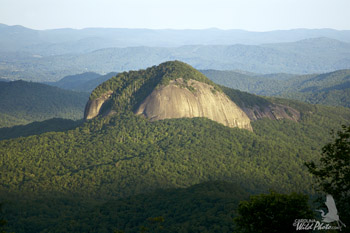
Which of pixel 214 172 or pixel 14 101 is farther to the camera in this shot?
pixel 14 101

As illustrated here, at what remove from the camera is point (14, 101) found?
194 metres

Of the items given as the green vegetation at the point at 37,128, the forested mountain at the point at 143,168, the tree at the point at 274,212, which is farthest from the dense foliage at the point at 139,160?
the tree at the point at 274,212

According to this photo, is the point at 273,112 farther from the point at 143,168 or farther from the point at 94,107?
the point at 143,168

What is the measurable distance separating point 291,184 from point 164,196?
95.5 feet

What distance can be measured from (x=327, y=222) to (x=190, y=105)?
3079 inches

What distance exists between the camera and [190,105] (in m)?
107

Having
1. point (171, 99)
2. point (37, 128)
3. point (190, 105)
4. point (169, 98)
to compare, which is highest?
point (169, 98)

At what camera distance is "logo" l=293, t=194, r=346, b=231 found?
1174 inches

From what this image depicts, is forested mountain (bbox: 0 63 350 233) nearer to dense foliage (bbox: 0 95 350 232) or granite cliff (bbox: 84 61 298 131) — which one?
dense foliage (bbox: 0 95 350 232)

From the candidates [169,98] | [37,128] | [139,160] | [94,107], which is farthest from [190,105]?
[37,128]

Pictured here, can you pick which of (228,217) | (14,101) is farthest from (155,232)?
(14,101)

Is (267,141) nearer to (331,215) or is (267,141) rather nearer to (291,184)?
(291,184)

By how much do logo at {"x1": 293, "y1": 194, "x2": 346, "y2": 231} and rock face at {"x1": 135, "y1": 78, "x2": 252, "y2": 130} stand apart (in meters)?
76.1

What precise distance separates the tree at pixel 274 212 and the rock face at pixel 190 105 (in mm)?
73819
